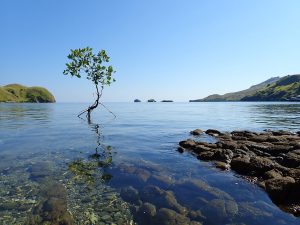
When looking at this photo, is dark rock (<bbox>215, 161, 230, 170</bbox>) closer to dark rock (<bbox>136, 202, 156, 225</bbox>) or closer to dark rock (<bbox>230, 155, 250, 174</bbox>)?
dark rock (<bbox>230, 155, 250, 174</bbox>)

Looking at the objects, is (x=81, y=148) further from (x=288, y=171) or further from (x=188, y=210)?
(x=288, y=171)

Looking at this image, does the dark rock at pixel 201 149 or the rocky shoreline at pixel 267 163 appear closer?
the rocky shoreline at pixel 267 163

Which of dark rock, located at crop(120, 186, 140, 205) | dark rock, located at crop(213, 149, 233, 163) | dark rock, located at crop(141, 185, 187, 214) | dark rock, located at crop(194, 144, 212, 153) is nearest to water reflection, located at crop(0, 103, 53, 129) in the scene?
dark rock, located at crop(194, 144, 212, 153)

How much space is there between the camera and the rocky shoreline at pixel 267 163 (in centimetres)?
1484

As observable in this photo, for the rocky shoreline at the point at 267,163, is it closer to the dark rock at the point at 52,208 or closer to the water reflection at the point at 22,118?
the dark rock at the point at 52,208

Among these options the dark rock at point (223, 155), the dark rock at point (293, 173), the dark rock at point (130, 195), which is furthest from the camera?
the dark rock at point (223, 155)

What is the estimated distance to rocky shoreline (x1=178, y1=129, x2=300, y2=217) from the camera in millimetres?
14841

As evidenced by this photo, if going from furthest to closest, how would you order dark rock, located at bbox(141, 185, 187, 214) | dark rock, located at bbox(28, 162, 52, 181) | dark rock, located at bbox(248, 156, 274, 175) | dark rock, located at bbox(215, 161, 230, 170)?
dark rock, located at bbox(215, 161, 230, 170) < dark rock, located at bbox(248, 156, 274, 175) < dark rock, located at bbox(28, 162, 52, 181) < dark rock, located at bbox(141, 185, 187, 214)

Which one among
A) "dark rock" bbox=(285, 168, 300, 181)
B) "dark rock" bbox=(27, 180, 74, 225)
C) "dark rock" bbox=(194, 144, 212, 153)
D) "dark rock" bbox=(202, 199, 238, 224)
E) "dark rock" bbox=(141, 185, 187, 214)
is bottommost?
"dark rock" bbox=(202, 199, 238, 224)

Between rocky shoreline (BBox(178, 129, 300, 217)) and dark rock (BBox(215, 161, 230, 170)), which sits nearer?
rocky shoreline (BBox(178, 129, 300, 217))

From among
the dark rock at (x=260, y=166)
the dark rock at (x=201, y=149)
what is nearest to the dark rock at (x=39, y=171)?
the dark rock at (x=201, y=149)

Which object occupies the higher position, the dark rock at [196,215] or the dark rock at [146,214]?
the dark rock at [146,214]

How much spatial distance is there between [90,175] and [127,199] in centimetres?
487

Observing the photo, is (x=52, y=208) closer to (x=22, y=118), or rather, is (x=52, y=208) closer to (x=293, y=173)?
(x=293, y=173)
